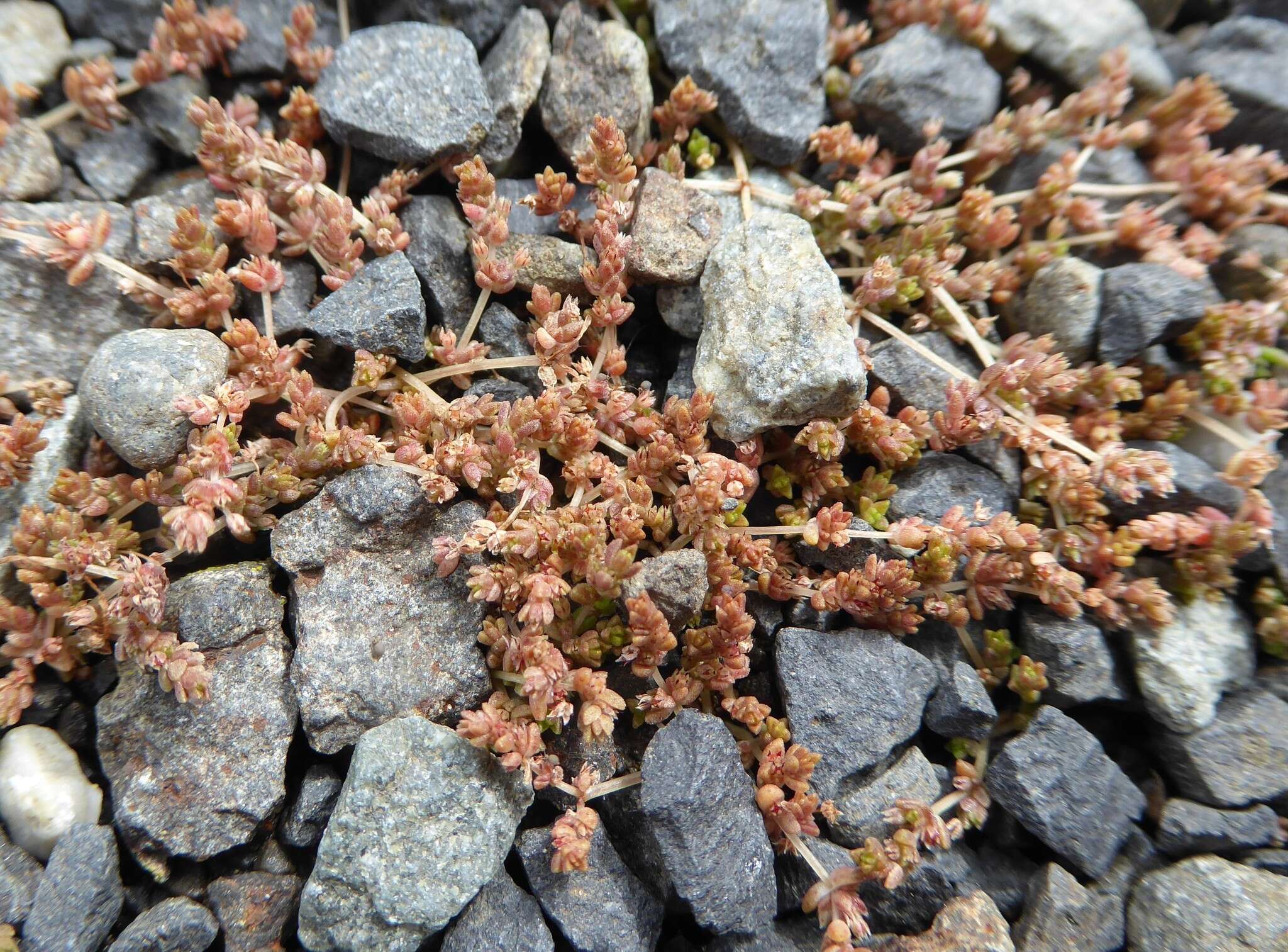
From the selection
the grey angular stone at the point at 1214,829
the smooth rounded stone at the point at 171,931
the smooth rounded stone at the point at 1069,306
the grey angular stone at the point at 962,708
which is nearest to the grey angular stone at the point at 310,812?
the smooth rounded stone at the point at 171,931

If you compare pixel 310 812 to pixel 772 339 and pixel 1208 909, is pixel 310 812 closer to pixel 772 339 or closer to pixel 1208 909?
pixel 772 339

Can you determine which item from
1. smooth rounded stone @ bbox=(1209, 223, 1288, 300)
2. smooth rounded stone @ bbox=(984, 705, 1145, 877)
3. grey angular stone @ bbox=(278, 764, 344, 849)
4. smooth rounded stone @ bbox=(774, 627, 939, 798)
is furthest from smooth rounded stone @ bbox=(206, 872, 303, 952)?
smooth rounded stone @ bbox=(1209, 223, 1288, 300)

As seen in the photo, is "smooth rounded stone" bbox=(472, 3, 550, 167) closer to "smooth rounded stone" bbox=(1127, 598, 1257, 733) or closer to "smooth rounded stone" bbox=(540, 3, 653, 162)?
"smooth rounded stone" bbox=(540, 3, 653, 162)

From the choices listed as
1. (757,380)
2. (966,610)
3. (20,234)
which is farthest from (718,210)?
(20,234)

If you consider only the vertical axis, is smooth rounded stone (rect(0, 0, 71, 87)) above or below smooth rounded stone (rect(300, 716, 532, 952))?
above

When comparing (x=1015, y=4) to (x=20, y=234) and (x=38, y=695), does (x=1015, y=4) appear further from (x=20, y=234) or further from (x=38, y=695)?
(x=38, y=695)
